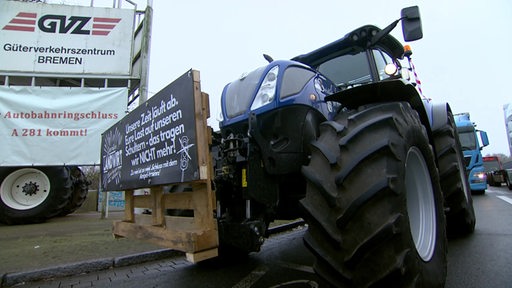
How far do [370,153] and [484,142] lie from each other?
1193cm

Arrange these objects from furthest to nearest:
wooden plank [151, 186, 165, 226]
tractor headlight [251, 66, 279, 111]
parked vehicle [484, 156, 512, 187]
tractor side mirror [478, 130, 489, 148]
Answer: parked vehicle [484, 156, 512, 187], tractor side mirror [478, 130, 489, 148], tractor headlight [251, 66, 279, 111], wooden plank [151, 186, 165, 226]

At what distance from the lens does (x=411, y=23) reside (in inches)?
131

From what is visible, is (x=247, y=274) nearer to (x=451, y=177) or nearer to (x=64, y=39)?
(x=451, y=177)

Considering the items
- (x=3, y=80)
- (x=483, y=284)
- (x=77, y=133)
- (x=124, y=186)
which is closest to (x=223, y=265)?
(x=124, y=186)

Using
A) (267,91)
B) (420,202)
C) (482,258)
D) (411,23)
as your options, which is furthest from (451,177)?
(267,91)

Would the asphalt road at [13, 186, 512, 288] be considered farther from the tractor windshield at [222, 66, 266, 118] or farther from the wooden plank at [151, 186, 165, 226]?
the tractor windshield at [222, 66, 266, 118]

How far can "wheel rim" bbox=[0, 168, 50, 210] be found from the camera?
25.2 ft

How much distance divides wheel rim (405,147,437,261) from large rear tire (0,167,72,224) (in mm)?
7762

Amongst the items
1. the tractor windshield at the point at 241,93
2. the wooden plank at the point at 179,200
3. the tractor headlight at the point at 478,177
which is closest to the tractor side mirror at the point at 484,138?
the tractor headlight at the point at 478,177

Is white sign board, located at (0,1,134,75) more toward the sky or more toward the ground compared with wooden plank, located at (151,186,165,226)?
more toward the sky

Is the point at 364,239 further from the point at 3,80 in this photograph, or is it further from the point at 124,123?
the point at 3,80

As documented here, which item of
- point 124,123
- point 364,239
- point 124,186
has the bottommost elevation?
point 364,239

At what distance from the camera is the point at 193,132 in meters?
2.27

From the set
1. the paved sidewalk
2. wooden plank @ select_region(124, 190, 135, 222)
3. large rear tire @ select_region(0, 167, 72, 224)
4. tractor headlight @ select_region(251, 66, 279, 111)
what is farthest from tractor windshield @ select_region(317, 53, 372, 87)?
large rear tire @ select_region(0, 167, 72, 224)
